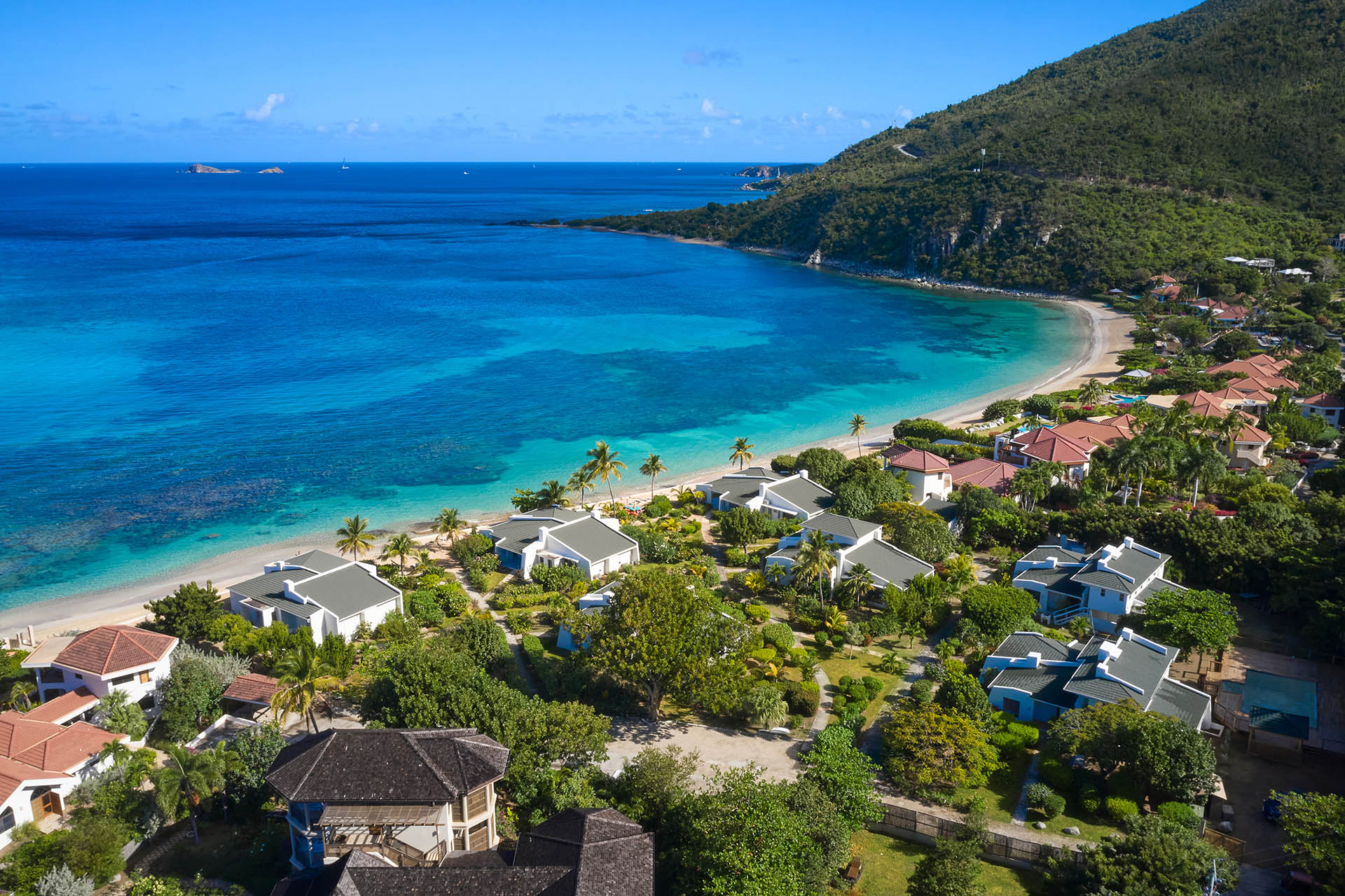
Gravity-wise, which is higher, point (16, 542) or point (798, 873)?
point (798, 873)

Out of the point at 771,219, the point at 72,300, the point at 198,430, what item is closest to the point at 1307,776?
the point at 198,430

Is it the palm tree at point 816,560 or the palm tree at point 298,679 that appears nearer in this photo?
the palm tree at point 298,679

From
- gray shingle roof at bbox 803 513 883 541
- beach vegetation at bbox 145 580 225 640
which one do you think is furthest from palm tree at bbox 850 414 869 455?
beach vegetation at bbox 145 580 225 640

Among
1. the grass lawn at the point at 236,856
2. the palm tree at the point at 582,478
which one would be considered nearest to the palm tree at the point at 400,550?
the palm tree at the point at 582,478

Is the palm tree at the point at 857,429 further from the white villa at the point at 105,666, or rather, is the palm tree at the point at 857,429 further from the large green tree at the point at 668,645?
the white villa at the point at 105,666

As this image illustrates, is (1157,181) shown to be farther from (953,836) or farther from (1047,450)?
(953,836)

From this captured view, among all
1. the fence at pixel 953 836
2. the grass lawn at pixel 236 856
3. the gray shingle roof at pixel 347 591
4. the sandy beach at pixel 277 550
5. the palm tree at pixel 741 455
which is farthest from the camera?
the palm tree at pixel 741 455

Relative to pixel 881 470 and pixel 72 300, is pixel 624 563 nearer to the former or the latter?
pixel 881 470
